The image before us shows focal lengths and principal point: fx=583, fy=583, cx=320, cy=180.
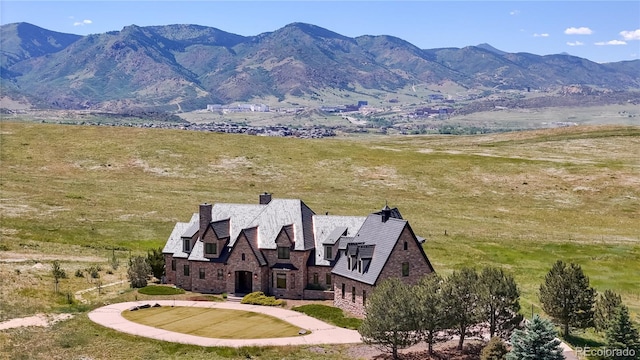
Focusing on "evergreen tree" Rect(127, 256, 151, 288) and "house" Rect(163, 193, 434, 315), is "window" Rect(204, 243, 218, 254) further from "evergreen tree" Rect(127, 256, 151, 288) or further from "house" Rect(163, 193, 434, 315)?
"evergreen tree" Rect(127, 256, 151, 288)

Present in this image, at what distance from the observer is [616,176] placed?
5955 inches

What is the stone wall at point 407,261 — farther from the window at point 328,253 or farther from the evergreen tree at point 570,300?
the evergreen tree at point 570,300

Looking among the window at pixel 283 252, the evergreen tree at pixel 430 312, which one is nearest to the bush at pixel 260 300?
the window at pixel 283 252

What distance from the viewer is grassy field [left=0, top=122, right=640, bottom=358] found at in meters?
85.7

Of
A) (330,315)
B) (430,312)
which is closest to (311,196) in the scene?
(330,315)

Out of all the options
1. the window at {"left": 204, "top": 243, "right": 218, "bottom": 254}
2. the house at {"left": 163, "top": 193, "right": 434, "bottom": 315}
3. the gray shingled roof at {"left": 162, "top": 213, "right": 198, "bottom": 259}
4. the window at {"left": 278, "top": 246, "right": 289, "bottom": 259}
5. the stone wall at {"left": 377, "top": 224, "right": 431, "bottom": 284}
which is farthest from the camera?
the gray shingled roof at {"left": 162, "top": 213, "right": 198, "bottom": 259}

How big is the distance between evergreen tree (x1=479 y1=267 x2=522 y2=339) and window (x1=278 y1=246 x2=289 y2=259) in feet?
79.8

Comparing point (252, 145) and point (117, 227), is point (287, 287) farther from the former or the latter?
point (252, 145)

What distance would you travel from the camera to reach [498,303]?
52.1m

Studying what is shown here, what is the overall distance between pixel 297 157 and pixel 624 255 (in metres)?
102

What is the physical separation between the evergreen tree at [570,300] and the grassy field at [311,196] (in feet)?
31.9

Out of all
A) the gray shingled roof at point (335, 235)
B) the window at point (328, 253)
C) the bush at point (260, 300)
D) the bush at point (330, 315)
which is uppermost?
the gray shingled roof at point (335, 235)

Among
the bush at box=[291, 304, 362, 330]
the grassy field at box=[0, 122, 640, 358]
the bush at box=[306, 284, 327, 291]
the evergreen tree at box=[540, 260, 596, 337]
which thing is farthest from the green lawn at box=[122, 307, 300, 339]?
the evergreen tree at box=[540, 260, 596, 337]

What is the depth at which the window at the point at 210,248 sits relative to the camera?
7162 cm
